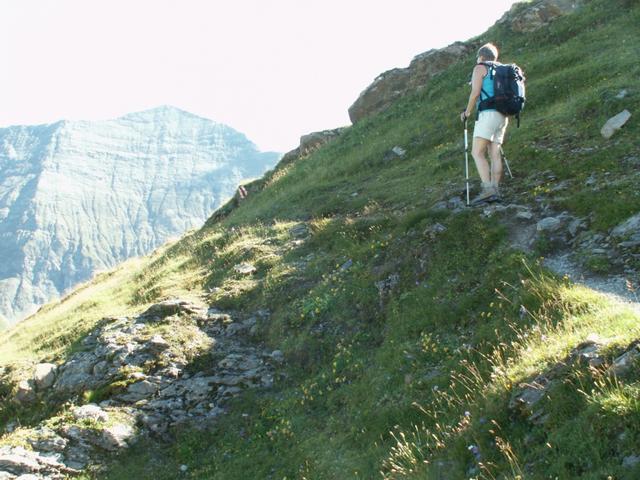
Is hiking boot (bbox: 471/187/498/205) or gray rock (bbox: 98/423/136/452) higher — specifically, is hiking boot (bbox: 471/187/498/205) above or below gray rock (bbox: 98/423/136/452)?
above

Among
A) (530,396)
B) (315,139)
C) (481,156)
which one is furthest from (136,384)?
(315,139)

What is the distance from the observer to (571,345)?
7.06 meters

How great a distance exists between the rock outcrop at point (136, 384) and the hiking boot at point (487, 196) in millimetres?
5973

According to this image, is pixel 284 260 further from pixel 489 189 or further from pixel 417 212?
pixel 489 189

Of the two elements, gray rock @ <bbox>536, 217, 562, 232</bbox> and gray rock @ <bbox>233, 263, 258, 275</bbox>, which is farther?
gray rock @ <bbox>233, 263, 258, 275</bbox>

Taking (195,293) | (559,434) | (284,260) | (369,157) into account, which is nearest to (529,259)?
(559,434)

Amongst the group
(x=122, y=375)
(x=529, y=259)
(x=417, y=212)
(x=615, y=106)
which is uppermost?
(x=615, y=106)

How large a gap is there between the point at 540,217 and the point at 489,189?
1708mm

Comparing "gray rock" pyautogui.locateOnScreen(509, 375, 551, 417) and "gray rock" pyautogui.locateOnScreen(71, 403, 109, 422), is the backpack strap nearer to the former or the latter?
"gray rock" pyautogui.locateOnScreen(509, 375, 551, 417)

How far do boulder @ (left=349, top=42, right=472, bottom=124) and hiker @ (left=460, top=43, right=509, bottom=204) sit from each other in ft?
63.7

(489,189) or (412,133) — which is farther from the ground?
(412,133)

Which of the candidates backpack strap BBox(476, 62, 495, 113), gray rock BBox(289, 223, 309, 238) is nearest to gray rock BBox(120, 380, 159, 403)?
gray rock BBox(289, 223, 309, 238)

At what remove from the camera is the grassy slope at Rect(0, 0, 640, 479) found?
6.68 m

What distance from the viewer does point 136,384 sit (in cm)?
1273
